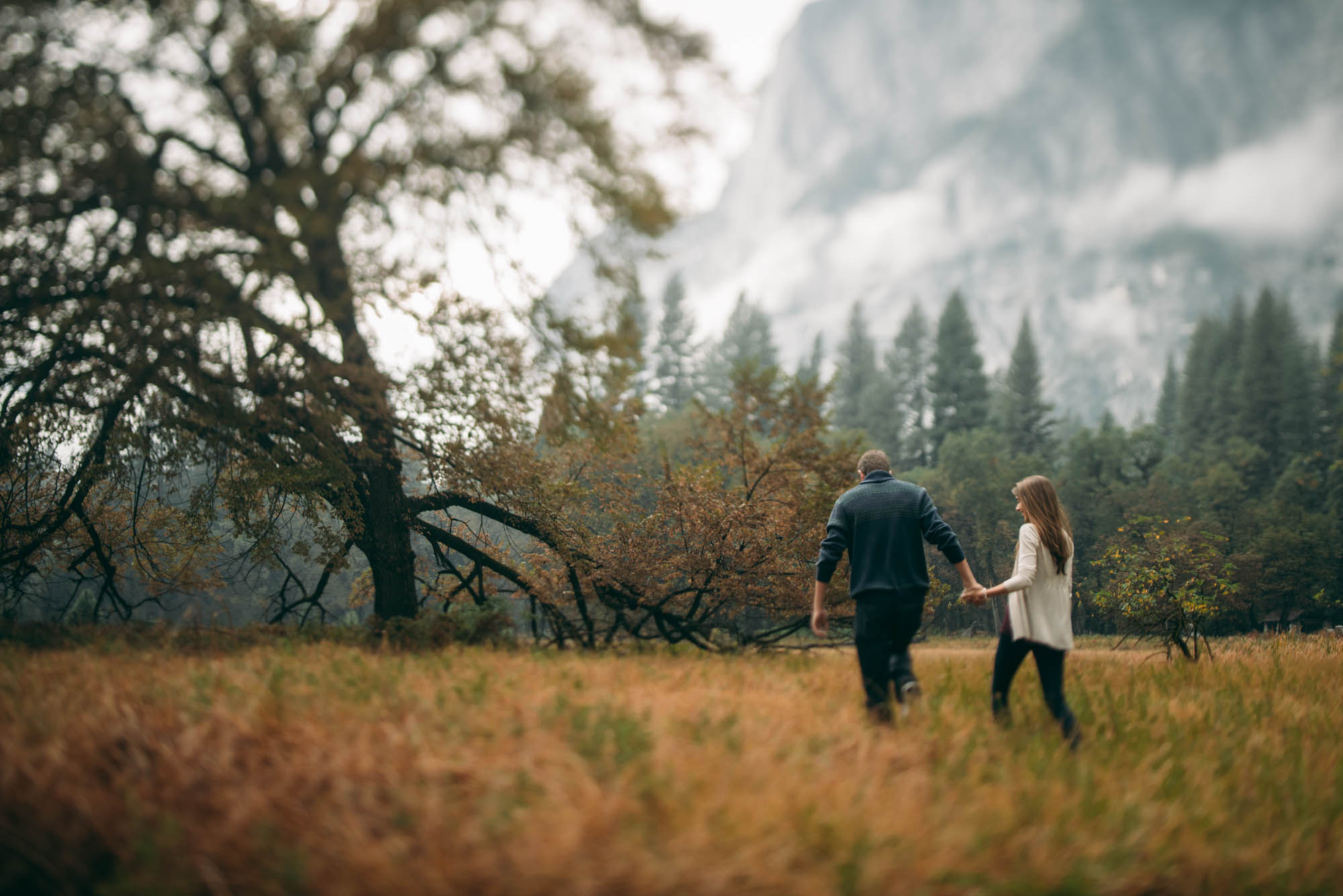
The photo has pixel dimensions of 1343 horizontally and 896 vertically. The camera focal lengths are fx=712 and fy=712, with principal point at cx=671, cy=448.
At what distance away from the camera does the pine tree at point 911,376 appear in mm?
78625

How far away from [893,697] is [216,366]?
7.33 m

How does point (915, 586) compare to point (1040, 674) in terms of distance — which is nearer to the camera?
point (1040, 674)

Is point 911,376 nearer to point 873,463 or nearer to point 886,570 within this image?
point 873,463

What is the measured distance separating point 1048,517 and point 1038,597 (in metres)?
0.68

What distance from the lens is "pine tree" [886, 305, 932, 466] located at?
258ft

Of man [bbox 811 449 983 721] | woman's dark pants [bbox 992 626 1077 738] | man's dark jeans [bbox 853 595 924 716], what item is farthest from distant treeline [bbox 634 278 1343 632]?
man's dark jeans [bbox 853 595 924 716]

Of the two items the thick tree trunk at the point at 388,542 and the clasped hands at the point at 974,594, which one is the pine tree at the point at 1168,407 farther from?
the thick tree trunk at the point at 388,542

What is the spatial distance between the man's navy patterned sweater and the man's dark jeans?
0.28 ft

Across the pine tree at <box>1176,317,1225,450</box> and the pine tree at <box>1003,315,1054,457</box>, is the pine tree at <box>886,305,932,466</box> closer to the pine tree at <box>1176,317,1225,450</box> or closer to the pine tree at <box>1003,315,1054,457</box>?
the pine tree at <box>1003,315,1054,457</box>

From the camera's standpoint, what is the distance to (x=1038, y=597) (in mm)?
5586

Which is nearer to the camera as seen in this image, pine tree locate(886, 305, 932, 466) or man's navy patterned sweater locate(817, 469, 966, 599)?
man's navy patterned sweater locate(817, 469, 966, 599)

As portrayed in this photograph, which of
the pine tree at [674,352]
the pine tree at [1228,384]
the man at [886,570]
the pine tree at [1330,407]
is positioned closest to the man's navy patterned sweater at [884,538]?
the man at [886,570]

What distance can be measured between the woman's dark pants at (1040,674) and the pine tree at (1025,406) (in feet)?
235

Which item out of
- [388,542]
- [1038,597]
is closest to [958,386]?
[388,542]
